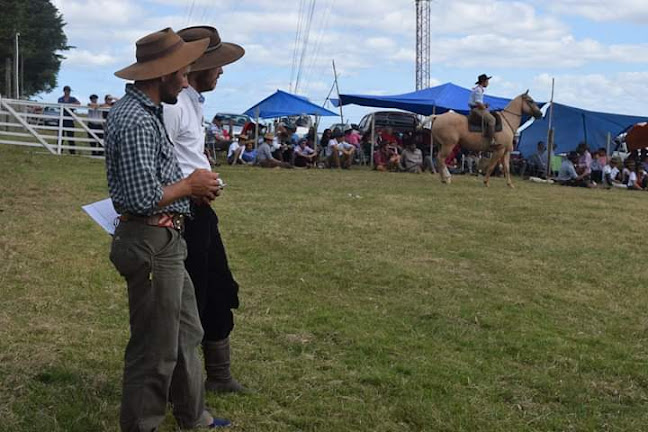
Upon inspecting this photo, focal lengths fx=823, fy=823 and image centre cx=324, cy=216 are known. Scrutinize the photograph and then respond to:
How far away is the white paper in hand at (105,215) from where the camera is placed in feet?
12.7

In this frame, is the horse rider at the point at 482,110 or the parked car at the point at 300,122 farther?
the parked car at the point at 300,122

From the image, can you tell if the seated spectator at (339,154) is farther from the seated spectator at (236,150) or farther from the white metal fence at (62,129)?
the white metal fence at (62,129)

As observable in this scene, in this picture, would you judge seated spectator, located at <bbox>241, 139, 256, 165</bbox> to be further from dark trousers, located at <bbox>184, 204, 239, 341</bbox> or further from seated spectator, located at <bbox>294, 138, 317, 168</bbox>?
dark trousers, located at <bbox>184, 204, 239, 341</bbox>

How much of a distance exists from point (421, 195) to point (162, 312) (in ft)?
37.8

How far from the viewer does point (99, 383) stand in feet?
14.9

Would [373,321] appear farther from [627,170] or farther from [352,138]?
[352,138]

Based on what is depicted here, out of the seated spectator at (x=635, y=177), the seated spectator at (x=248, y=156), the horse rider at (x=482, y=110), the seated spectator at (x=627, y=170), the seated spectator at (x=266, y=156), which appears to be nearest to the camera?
the horse rider at (x=482, y=110)

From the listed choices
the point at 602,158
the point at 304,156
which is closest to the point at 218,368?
the point at 304,156

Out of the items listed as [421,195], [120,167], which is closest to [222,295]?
[120,167]

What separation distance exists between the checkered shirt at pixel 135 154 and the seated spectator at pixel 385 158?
1987cm

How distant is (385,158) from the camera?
23.9 meters

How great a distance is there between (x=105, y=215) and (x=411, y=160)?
19798 mm

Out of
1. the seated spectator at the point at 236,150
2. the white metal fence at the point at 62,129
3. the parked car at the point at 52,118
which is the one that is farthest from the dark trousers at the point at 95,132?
the seated spectator at the point at 236,150

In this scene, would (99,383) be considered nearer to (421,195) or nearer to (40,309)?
(40,309)
